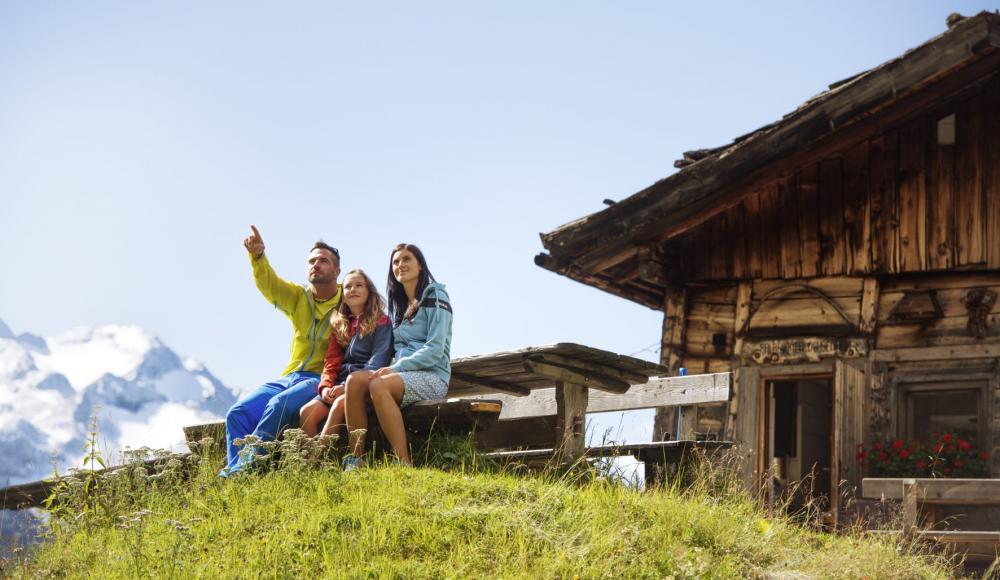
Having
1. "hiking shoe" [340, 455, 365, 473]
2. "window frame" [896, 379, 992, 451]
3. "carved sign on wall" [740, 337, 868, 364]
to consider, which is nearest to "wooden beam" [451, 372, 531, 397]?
"hiking shoe" [340, 455, 365, 473]

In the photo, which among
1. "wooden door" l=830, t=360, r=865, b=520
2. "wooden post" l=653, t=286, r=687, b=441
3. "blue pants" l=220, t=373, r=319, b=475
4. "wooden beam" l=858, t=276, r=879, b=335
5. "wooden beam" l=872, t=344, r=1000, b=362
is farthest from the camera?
"wooden post" l=653, t=286, r=687, b=441

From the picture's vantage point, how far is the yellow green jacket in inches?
295

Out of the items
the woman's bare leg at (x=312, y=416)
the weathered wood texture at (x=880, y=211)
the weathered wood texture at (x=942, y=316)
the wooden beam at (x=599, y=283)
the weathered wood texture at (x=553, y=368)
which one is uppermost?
the weathered wood texture at (x=880, y=211)

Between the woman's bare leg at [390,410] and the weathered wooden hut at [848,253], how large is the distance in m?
4.65

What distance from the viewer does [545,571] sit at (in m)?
5.12

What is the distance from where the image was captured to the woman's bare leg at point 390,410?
6652mm

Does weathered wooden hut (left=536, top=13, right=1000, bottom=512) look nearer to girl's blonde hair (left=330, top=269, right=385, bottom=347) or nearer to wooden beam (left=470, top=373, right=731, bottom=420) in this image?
wooden beam (left=470, top=373, right=731, bottom=420)

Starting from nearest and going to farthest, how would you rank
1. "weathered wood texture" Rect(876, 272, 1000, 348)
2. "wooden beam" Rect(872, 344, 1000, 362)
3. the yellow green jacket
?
A: 1. the yellow green jacket
2. "wooden beam" Rect(872, 344, 1000, 362)
3. "weathered wood texture" Rect(876, 272, 1000, 348)

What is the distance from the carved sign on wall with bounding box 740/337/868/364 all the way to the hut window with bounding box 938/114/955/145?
2169 millimetres

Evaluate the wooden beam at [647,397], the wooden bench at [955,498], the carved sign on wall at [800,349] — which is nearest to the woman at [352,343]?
the wooden beam at [647,397]

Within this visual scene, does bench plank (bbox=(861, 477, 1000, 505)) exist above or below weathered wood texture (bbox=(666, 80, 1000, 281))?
below

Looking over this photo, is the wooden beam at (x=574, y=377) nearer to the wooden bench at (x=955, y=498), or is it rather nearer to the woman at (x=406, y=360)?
the woman at (x=406, y=360)

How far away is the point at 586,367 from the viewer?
714 cm

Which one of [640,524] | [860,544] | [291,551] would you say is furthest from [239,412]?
[860,544]
